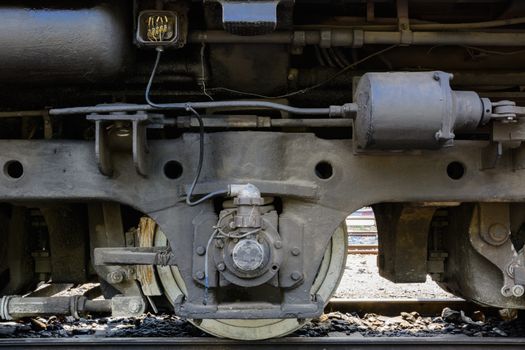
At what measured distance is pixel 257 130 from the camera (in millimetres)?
2811

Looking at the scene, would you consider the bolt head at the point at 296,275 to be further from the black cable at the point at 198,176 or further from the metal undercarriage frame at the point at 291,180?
the black cable at the point at 198,176

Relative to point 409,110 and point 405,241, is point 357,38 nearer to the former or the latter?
point 409,110

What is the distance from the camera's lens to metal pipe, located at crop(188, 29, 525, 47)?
8.16 ft

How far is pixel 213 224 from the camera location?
2.57m

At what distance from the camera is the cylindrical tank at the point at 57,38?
230 cm

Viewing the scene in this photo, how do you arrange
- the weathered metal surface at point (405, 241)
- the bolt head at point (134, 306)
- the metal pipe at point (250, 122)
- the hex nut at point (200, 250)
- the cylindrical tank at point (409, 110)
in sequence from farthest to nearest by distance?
the weathered metal surface at point (405, 241) → the bolt head at point (134, 306) → the metal pipe at point (250, 122) → the hex nut at point (200, 250) → the cylindrical tank at point (409, 110)

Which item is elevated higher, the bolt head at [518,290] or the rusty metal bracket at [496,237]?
the rusty metal bracket at [496,237]

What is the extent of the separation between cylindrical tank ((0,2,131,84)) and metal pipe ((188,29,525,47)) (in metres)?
0.38

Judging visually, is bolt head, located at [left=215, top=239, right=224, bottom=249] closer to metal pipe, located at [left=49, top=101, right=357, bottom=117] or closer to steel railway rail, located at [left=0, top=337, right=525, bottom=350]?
metal pipe, located at [left=49, top=101, right=357, bottom=117]

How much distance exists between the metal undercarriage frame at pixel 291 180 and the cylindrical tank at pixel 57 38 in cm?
44

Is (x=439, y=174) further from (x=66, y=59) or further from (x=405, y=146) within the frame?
(x=66, y=59)

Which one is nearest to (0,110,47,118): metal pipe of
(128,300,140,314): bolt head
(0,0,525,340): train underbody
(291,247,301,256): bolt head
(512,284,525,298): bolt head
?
(0,0,525,340): train underbody

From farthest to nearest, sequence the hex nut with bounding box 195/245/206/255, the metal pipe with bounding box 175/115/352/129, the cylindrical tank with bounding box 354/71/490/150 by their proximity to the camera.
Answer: the metal pipe with bounding box 175/115/352/129 < the hex nut with bounding box 195/245/206/255 < the cylindrical tank with bounding box 354/71/490/150

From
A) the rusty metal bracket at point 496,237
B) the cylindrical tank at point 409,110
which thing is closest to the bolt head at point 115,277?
the cylindrical tank at point 409,110
